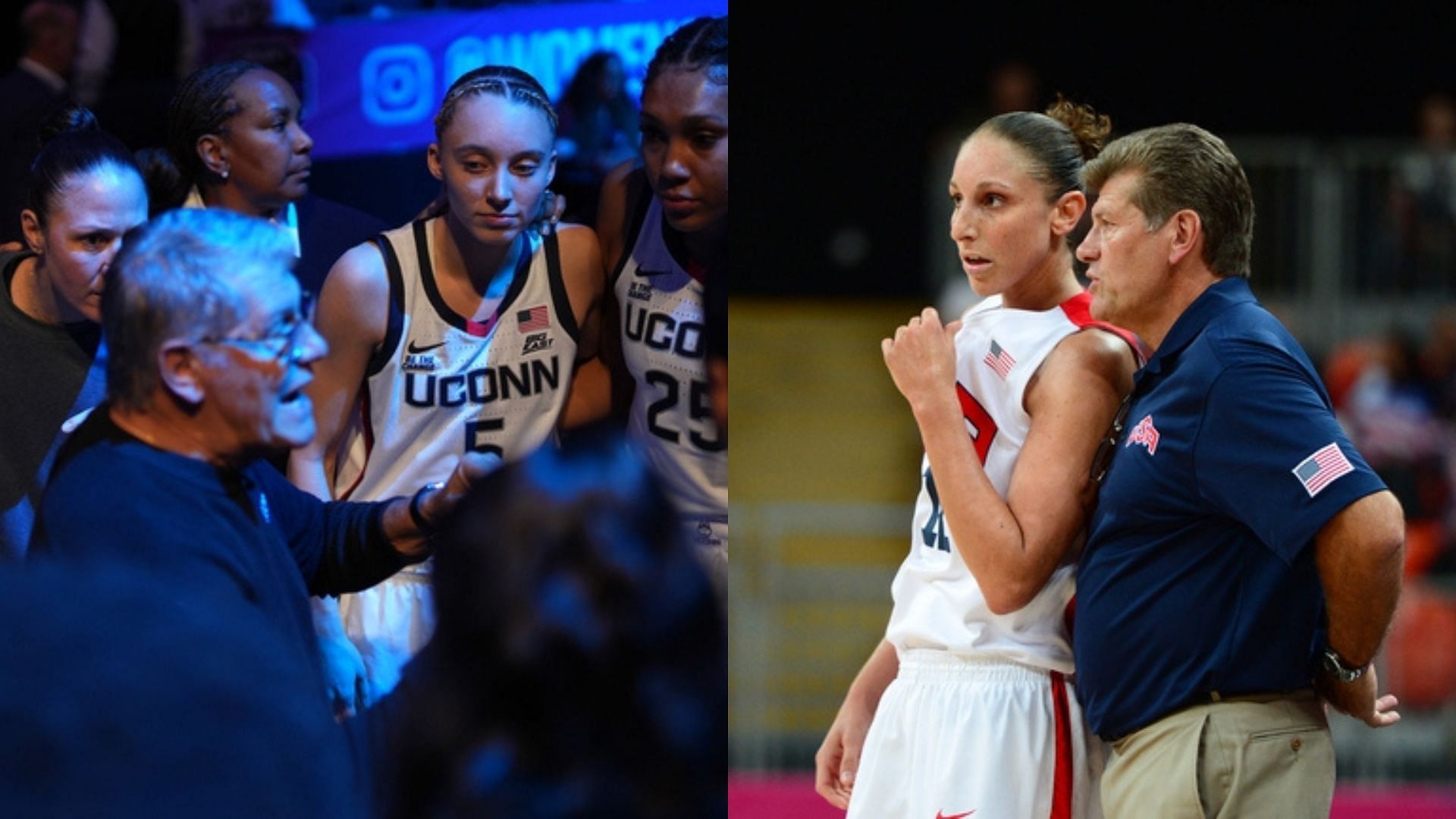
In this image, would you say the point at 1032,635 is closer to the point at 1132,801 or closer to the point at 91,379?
the point at 1132,801

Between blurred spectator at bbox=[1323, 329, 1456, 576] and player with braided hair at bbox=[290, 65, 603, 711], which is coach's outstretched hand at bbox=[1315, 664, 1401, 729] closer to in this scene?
player with braided hair at bbox=[290, 65, 603, 711]

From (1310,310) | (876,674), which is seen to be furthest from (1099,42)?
(876,674)

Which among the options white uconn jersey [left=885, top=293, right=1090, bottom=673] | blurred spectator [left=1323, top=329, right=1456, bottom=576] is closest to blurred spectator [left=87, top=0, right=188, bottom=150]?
white uconn jersey [left=885, top=293, right=1090, bottom=673]

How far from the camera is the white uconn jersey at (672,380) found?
9.19 ft

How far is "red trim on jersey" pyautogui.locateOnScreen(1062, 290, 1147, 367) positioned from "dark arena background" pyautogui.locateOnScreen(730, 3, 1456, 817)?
16.6 ft

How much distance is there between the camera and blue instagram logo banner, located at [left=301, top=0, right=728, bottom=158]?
2744 millimetres

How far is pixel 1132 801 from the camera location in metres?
2.92

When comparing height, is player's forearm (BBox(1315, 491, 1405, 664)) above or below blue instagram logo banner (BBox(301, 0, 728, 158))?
below

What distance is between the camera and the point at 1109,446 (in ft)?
10.1

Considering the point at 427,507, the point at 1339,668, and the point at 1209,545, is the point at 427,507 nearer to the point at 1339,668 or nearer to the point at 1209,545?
the point at 1209,545

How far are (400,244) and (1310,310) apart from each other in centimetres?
691

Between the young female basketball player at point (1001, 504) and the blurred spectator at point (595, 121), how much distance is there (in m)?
0.56

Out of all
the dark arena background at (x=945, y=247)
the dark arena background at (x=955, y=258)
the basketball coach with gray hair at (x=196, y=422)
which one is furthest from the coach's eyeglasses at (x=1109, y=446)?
the dark arena background at (x=945, y=247)

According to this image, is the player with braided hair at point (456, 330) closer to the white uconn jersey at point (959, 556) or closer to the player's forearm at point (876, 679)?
the white uconn jersey at point (959, 556)
